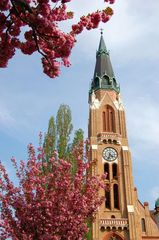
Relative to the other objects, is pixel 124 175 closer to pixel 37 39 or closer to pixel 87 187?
pixel 87 187

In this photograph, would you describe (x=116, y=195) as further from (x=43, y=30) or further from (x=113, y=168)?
(x=43, y=30)

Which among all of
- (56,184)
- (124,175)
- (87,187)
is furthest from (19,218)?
(124,175)

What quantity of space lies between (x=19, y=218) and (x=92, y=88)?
34647 millimetres

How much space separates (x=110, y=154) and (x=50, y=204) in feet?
87.6

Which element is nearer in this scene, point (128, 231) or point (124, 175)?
point (128, 231)

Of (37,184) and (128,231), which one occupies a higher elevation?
(128,231)

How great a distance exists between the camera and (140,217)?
118ft

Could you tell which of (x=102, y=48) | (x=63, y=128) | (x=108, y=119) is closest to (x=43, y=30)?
(x=63, y=128)

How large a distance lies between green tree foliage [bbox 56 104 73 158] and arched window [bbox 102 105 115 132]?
1163 centimetres

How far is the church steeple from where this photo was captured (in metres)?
45.2

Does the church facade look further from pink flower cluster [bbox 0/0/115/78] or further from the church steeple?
pink flower cluster [bbox 0/0/115/78]

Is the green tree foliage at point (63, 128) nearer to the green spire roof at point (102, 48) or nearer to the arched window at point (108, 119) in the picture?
the arched window at point (108, 119)

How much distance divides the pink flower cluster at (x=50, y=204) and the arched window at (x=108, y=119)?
27579 mm

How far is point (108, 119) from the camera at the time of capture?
42.0 meters
